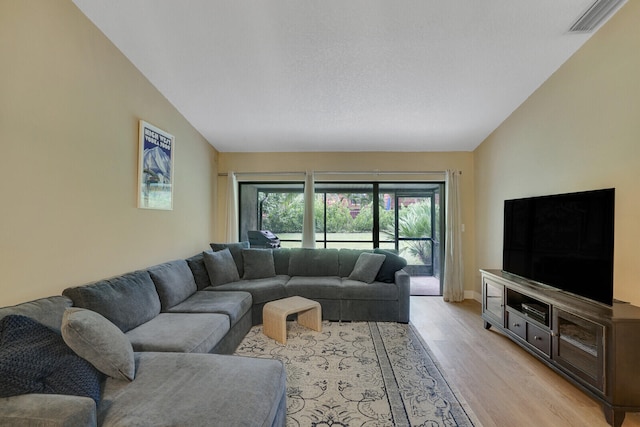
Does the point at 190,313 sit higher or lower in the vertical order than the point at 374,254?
lower

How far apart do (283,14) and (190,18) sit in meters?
0.72

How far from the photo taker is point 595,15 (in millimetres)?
2100

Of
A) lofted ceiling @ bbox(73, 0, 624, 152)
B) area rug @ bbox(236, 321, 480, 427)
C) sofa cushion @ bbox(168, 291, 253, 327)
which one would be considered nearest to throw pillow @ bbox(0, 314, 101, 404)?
area rug @ bbox(236, 321, 480, 427)

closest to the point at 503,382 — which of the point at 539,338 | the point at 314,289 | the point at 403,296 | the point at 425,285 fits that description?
the point at 539,338

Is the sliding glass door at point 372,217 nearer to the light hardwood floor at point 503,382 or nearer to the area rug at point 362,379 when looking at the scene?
the light hardwood floor at point 503,382

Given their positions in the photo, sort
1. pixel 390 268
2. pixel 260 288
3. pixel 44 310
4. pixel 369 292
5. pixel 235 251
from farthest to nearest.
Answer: pixel 235 251, pixel 390 268, pixel 369 292, pixel 260 288, pixel 44 310

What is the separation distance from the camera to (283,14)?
216 cm

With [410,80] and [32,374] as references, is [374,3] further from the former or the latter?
[32,374]

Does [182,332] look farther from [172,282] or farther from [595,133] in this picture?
[595,133]

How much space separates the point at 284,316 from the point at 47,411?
1.91 meters

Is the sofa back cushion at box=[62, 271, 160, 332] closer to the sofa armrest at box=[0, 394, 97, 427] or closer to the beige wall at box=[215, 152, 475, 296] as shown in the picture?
the sofa armrest at box=[0, 394, 97, 427]

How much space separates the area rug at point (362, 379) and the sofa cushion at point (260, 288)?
36 centimetres

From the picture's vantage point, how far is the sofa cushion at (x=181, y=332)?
1967mm

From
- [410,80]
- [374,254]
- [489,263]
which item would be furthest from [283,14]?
[489,263]
